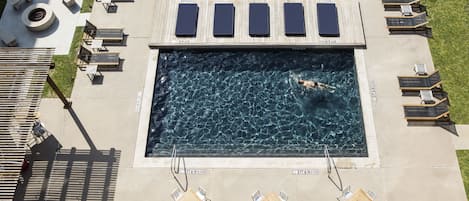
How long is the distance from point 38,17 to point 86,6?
11.0ft

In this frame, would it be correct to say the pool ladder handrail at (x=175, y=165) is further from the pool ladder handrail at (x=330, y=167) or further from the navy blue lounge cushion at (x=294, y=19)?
the navy blue lounge cushion at (x=294, y=19)

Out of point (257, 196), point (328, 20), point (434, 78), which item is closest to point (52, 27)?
point (257, 196)

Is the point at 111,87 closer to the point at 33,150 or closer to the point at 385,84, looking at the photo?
the point at 33,150

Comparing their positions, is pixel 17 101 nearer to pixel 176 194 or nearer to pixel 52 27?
pixel 52 27

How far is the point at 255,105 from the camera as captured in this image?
1014 inches

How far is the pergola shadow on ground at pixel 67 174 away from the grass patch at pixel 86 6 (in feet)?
33.7

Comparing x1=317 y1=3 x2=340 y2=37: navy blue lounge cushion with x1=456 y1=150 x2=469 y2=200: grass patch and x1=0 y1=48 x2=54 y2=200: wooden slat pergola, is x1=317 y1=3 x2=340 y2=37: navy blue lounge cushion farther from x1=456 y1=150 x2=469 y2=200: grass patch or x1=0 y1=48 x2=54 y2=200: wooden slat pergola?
x1=0 y1=48 x2=54 y2=200: wooden slat pergola

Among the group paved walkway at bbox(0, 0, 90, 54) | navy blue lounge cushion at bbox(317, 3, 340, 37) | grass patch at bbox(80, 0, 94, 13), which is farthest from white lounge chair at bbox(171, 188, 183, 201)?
grass patch at bbox(80, 0, 94, 13)

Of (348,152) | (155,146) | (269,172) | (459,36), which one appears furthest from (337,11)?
(155,146)

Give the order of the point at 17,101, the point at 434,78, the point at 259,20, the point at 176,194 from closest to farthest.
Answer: the point at 17,101
the point at 176,194
the point at 434,78
the point at 259,20

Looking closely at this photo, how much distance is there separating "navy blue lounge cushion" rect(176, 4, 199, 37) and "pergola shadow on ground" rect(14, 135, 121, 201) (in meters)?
9.19

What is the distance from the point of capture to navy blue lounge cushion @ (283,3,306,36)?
27.8m

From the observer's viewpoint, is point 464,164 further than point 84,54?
No

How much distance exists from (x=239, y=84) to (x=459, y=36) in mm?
15285
